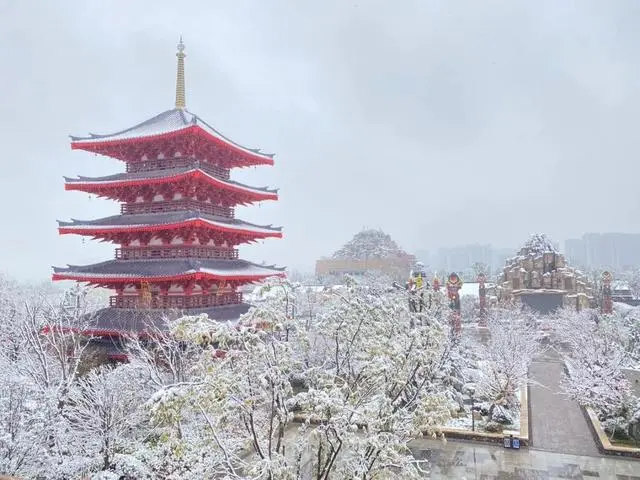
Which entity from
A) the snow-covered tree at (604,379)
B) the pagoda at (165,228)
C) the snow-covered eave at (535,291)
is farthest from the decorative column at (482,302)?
the pagoda at (165,228)

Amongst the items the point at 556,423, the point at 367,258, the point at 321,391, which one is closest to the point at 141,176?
the point at 321,391

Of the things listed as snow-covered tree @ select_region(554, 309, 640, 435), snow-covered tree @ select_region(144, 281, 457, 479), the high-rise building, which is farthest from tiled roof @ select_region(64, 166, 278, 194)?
the high-rise building

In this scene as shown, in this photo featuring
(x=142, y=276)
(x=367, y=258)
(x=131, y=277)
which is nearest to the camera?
(x=142, y=276)

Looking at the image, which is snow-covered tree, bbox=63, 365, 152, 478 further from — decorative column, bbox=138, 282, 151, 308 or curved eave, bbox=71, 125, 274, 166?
curved eave, bbox=71, 125, 274, 166

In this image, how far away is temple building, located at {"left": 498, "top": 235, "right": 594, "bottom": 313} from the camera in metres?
42.4

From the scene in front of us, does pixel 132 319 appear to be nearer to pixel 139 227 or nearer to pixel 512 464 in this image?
pixel 139 227

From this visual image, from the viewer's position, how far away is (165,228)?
58.5 ft

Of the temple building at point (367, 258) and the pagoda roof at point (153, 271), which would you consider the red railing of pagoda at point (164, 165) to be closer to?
the pagoda roof at point (153, 271)

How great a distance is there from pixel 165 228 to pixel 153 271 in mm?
1807

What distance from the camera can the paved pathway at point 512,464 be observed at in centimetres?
1398

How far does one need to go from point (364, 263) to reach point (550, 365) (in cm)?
5648

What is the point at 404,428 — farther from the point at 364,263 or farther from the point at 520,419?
the point at 364,263

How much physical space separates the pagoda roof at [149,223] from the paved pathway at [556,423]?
1502cm

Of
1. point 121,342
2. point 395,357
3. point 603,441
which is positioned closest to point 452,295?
point 603,441
